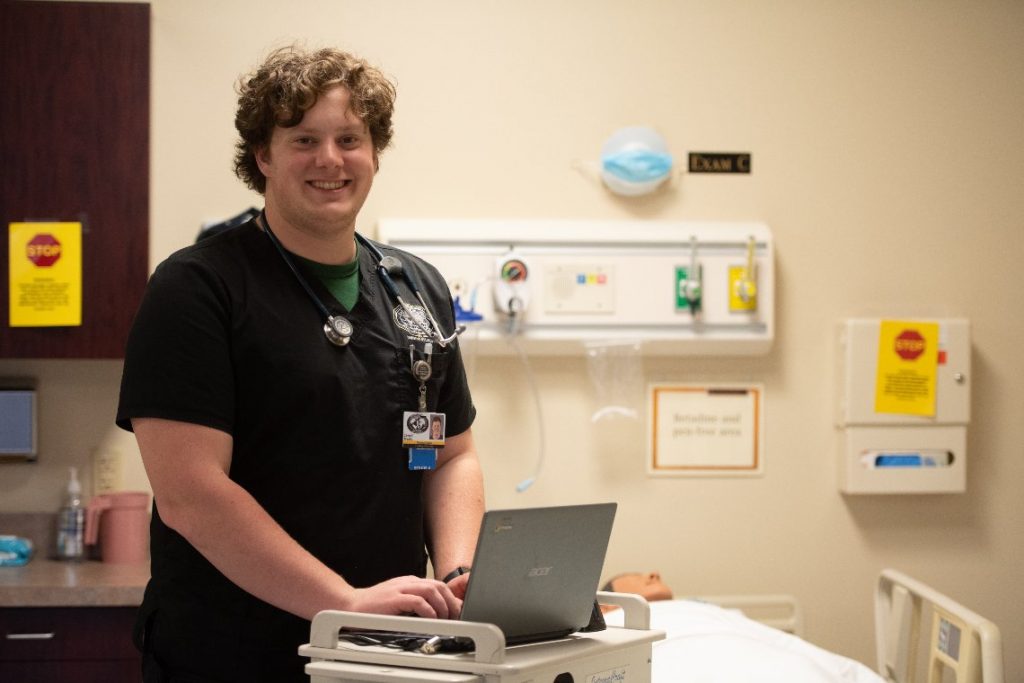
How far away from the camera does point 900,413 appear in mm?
3061

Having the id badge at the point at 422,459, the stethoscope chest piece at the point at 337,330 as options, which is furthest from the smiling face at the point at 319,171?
the id badge at the point at 422,459

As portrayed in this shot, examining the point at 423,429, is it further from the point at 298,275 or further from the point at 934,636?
the point at 934,636

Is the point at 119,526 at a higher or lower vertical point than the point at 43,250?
lower

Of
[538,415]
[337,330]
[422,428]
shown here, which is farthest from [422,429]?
[538,415]

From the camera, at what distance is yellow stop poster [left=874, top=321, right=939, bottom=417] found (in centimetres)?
306

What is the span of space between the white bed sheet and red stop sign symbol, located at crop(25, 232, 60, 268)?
1.59 meters

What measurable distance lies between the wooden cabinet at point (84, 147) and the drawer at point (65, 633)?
627 millimetres

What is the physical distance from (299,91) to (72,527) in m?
1.82

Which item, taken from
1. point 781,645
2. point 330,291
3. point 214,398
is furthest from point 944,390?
point 214,398

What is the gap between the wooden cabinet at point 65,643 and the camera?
2.58 metres

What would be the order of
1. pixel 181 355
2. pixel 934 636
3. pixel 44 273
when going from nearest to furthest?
pixel 181 355
pixel 934 636
pixel 44 273

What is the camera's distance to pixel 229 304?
4.90ft

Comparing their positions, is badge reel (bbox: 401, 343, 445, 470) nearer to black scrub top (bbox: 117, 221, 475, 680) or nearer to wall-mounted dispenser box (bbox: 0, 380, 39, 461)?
black scrub top (bbox: 117, 221, 475, 680)

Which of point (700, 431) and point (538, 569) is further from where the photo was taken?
point (700, 431)
